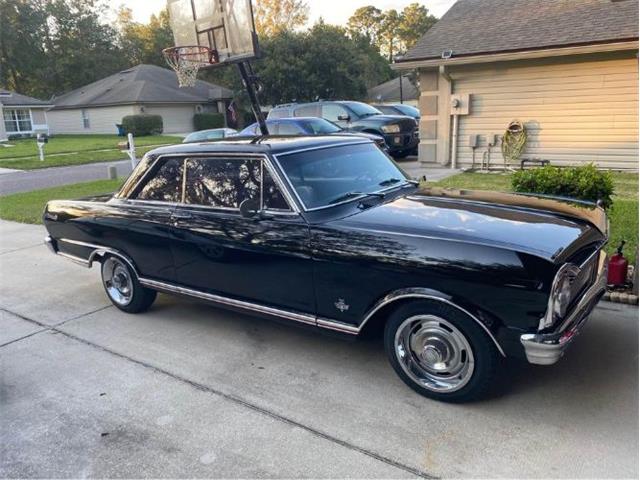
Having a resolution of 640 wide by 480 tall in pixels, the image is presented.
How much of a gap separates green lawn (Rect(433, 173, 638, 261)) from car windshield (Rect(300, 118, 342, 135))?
10.4 ft

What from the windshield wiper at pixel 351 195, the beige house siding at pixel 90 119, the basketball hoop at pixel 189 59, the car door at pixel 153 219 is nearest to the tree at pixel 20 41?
the beige house siding at pixel 90 119

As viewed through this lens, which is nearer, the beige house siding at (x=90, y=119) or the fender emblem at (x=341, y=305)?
the fender emblem at (x=341, y=305)

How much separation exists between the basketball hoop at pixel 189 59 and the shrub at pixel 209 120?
27027mm

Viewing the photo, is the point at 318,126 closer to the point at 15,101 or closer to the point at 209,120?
the point at 209,120

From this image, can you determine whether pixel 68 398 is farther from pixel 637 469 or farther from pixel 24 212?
pixel 24 212

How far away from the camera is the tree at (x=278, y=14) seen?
48.2 m

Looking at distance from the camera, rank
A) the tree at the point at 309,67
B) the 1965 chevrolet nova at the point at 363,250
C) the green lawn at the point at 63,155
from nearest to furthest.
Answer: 1. the 1965 chevrolet nova at the point at 363,250
2. the green lawn at the point at 63,155
3. the tree at the point at 309,67

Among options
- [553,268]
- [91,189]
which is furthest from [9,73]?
[553,268]

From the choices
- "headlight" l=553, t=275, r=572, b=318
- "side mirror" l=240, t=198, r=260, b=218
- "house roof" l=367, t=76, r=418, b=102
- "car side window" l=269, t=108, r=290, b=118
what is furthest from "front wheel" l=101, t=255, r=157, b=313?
"house roof" l=367, t=76, r=418, b=102

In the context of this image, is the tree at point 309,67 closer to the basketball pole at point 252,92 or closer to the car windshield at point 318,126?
the car windshield at point 318,126

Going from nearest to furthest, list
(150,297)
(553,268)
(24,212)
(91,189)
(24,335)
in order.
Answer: (553,268) < (24,335) < (150,297) < (24,212) < (91,189)

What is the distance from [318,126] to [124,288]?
812 cm

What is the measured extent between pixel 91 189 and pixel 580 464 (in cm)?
1163

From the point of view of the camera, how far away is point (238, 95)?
34.9m
